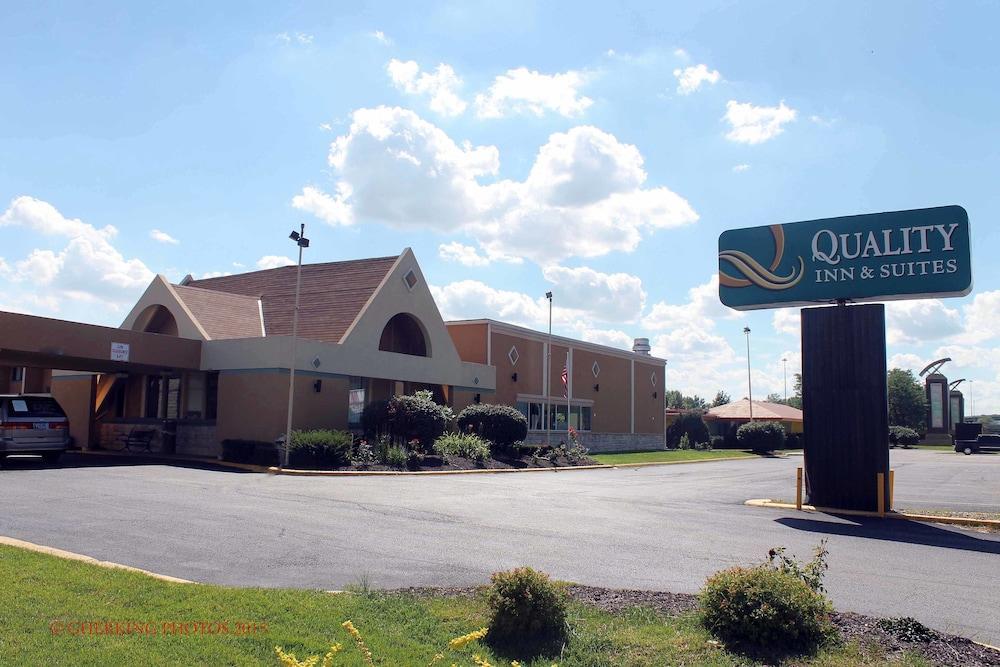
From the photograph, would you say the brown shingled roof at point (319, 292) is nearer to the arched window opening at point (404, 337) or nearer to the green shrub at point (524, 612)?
the arched window opening at point (404, 337)

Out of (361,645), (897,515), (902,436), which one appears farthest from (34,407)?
(902,436)

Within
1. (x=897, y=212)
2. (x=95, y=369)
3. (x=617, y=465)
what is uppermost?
(x=897, y=212)

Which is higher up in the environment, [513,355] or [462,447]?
[513,355]

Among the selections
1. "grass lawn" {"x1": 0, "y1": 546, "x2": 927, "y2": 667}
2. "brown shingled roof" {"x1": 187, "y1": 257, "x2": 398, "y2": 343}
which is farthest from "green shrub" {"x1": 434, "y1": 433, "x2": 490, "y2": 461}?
"grass lawn" {"x1": 0, "y1": 546, "x2": 927, "y2": 667}

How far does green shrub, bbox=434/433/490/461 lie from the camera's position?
27233 millimetres

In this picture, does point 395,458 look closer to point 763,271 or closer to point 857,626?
point 763,271

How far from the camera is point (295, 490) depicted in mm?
16906

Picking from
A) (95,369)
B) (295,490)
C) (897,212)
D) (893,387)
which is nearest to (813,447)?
(897,212)

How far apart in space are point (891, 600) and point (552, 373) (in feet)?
114

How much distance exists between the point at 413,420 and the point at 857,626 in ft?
72.2

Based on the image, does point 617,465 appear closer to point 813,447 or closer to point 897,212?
point 813,447

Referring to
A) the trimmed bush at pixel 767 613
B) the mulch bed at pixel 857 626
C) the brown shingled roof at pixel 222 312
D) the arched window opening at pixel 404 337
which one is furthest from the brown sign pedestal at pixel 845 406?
the brown shingled roof at pixel 222 312

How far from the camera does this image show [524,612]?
5977 mm

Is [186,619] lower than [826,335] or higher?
lower
